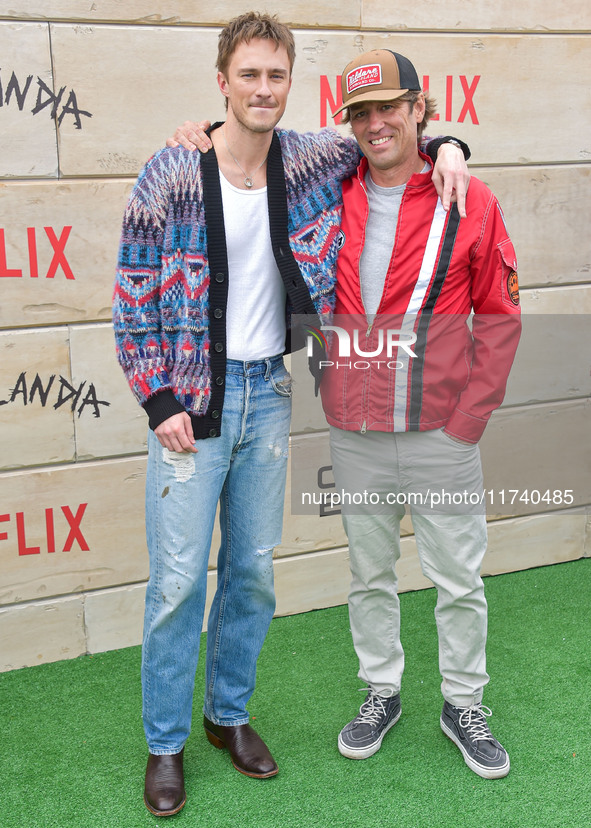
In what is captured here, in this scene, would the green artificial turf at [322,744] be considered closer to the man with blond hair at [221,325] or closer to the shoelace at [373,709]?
the shoelace at [373,709]

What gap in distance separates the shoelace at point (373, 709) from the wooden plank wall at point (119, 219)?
84 cm

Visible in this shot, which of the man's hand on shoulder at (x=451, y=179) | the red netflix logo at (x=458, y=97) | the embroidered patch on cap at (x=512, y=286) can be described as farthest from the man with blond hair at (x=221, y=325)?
the red netflix logo at (x=458, y=97)

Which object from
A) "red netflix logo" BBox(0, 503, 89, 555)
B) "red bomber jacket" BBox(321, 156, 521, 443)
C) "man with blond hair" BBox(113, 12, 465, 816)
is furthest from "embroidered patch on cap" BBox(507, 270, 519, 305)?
"red netflix logo" BBox(0, 503, 89, 555)

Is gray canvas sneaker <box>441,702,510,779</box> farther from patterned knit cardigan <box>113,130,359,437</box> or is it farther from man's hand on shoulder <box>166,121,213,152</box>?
man's hand on shoulder <box>166,121,213,152</box>

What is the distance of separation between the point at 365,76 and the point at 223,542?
122 cm

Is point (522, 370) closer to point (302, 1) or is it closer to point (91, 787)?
point (302, 1)

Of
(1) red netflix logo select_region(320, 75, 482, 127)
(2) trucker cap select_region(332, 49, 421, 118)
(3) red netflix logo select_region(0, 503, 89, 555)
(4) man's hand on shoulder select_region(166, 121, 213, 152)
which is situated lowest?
(3) red netflix logo select_region(0, 503, 89, 555)

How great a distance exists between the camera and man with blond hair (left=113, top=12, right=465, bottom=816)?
6.51 feet

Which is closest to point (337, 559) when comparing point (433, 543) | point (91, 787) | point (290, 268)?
point (433, 543)

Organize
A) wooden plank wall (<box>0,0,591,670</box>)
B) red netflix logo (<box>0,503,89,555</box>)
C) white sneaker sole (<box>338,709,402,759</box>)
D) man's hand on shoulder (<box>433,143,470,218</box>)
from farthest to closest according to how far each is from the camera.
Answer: red netflix logo (<box>0,503,89,555</box>), wooden plank wall (<box>0,0,591,670</box>), white sneaker sole (<box>338,709,402,759</box>), man's hand on shoulder (<box>433,143,470,218</box>)

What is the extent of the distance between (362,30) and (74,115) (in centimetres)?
104

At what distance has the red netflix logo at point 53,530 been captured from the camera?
2.90 m

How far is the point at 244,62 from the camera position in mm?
1955

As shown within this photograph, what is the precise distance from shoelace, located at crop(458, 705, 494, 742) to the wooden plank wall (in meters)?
1.03
